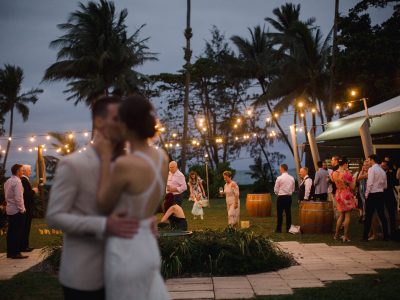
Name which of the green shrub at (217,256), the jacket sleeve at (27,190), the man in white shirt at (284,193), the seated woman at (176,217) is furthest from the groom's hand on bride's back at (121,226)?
the man in white shirt at (284,193)

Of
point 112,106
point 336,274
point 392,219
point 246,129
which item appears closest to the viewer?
point 112,106

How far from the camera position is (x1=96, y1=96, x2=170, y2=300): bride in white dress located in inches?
89.1

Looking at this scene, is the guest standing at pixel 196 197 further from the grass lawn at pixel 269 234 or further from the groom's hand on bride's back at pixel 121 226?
the groom's hand on bride's back at pixel 121 226

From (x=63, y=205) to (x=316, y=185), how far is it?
12.0 m

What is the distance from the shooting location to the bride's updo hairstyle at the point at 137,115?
233 cm

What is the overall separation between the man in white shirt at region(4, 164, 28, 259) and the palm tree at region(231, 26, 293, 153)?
2685 centimetres

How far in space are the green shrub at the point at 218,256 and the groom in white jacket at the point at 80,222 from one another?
480 cm

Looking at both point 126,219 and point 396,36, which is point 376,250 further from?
point 396,36

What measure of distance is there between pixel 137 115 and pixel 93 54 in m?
29.2

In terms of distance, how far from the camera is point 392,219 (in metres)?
10.6

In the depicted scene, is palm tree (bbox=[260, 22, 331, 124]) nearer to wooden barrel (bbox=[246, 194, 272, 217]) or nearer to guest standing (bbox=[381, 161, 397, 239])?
wooden barrel (bbox=[246, 194, 272, 217])

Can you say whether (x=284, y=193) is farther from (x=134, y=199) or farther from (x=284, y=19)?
(x=284, y=19)

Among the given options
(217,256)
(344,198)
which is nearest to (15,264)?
(217,256)

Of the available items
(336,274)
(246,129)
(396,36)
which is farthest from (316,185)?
(246,129)
